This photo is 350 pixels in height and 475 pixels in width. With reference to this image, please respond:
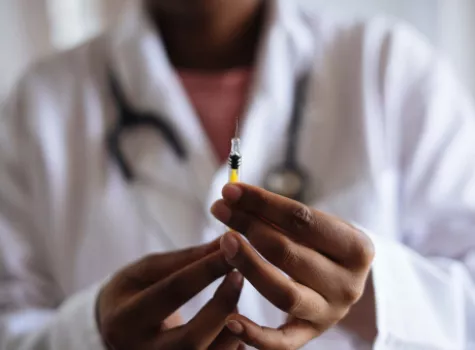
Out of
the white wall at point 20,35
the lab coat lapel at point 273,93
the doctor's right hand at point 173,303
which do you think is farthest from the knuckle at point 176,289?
the white wall at point 20,35

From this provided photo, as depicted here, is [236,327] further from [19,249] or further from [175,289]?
[19,249]

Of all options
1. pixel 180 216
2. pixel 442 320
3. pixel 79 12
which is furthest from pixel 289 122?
pixel 79 12

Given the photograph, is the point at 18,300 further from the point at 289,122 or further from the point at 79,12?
the point at 79,12

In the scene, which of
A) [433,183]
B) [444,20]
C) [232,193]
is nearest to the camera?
[232,193]

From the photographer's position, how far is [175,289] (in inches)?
13.4

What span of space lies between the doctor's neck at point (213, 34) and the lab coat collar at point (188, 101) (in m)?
0.03

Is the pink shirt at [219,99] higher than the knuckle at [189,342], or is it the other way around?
the pink shirt at [219,99]

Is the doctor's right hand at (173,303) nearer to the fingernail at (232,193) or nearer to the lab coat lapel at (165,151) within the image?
the fingernail at (232,193)

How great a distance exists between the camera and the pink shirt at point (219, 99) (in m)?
0.61

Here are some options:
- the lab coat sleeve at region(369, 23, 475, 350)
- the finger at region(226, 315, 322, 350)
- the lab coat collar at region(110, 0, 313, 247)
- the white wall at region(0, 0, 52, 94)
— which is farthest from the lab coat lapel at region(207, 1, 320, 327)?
the white wall at region(0, 0, 52, 94)

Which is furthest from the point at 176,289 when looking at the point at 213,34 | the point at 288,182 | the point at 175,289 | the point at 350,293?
the point at 213,34

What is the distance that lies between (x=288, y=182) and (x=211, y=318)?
0.24 meters

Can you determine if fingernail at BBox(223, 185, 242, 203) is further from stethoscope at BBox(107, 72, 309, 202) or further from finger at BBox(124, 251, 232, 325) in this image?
stethoscope at BBox(107, 72, 309, 202)

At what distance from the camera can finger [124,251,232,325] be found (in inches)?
13.0
